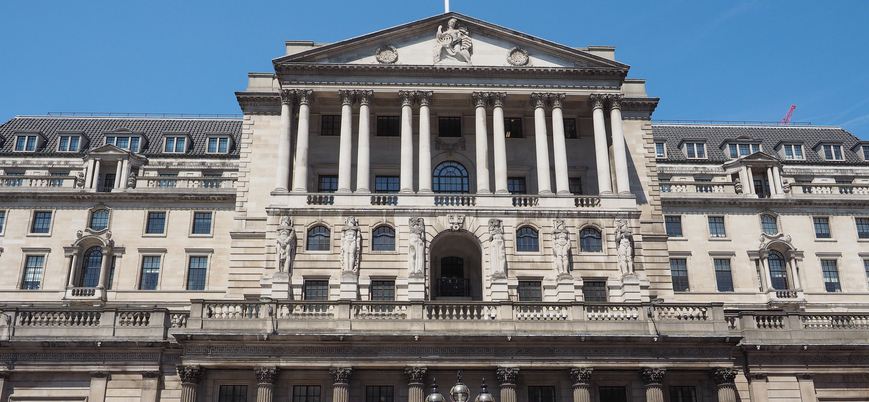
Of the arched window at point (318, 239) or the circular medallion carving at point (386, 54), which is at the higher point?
the circular medallion carving at point (386, 54)

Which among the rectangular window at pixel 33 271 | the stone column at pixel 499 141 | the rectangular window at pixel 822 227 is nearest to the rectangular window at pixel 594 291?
the stone column at pixel 499 141

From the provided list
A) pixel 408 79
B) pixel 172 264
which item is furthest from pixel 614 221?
pixel 172 264

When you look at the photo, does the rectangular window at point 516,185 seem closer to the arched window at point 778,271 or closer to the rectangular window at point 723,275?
the rectangular window at point 723,275

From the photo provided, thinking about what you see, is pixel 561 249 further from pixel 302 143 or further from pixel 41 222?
pixel 41 222

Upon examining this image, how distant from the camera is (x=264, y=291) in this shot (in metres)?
41.2

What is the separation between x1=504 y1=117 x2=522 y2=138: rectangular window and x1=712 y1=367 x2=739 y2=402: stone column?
2095cm

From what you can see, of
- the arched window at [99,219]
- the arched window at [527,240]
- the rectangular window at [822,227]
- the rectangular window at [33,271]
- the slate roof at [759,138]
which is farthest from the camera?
the slate roof at [759,138]

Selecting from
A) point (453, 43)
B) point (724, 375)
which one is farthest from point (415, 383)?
point (453, 43)

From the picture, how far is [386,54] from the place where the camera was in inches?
1880

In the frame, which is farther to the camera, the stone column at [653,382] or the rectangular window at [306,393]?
the rectangular window at [306,393]

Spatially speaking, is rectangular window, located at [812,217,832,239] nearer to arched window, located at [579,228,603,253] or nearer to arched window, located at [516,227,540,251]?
arched window, located at [579,228,603,253]

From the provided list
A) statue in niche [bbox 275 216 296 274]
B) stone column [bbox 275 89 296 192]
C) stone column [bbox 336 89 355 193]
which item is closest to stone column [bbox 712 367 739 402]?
stone column [bbox 336 89 355 193]

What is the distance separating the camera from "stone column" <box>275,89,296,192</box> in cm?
4466

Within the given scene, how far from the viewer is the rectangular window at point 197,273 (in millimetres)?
57216
